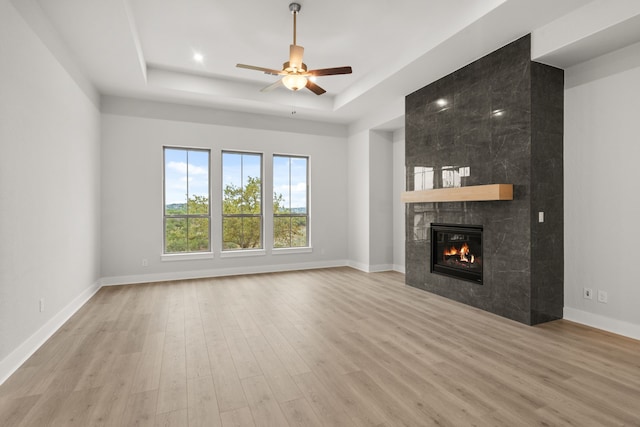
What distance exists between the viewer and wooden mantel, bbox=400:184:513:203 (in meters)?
3.56

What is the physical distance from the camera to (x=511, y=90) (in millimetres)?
3643

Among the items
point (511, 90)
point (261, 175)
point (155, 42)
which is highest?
point (155, 42)

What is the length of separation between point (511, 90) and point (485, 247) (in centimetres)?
178

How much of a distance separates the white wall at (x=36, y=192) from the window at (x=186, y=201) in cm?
152

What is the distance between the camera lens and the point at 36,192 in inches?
Result: 118

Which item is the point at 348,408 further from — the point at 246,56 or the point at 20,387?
the point at 246,56

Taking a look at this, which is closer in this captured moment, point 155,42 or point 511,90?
point 511,90

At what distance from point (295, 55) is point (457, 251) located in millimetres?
3137

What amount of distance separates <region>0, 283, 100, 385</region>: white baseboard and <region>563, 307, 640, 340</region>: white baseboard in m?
5.07

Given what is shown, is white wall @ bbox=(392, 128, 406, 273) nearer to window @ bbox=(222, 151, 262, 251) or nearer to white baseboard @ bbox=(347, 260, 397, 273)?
white baseboard @ bbox=(347, 260, 397, 273)

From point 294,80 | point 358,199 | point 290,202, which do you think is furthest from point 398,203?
point 294,80

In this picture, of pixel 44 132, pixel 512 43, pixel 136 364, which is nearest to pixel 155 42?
pixel 44 132

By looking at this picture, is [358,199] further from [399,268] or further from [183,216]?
[183,216]

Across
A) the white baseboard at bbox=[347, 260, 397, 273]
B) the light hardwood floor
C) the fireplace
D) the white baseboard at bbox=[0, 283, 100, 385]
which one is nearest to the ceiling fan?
the fireplace
